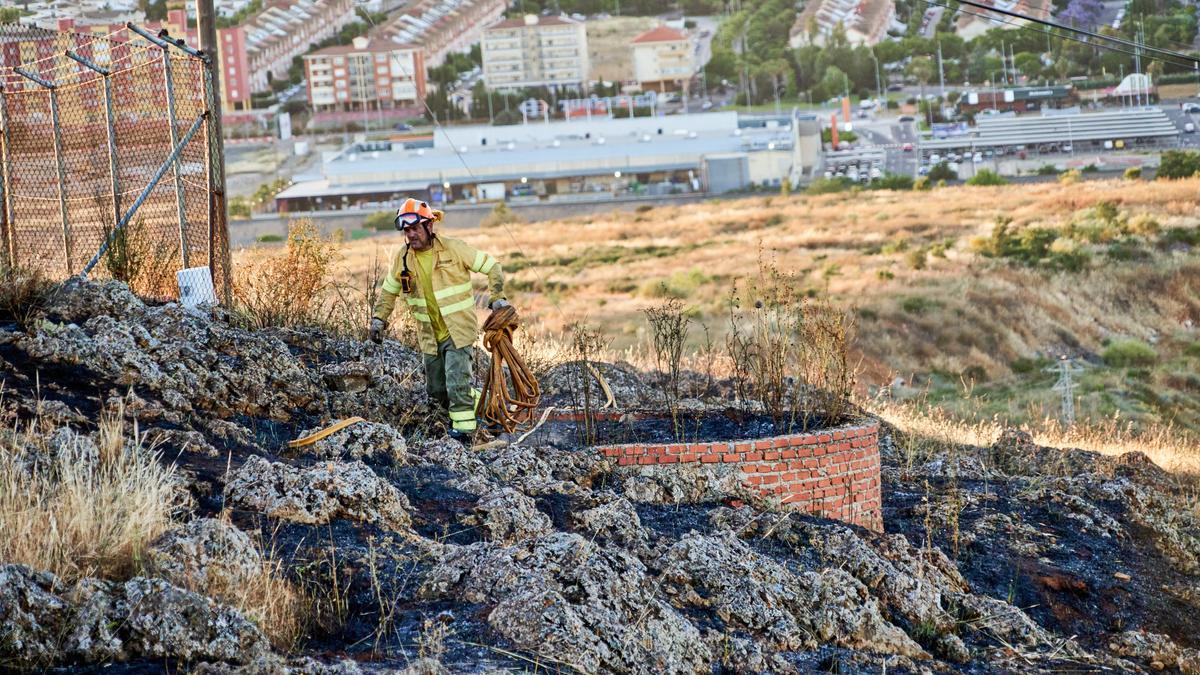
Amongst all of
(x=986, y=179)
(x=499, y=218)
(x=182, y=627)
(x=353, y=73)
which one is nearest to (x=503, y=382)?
(x=182, y=627)

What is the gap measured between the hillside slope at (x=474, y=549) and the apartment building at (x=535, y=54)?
124 meters

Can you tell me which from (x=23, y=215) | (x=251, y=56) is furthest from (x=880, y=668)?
(x=251, y=56)

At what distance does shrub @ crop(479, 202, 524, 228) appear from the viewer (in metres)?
77.2

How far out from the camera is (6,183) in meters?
13.2

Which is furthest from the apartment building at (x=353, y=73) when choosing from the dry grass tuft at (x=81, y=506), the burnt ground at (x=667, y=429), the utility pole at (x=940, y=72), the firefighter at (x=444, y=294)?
the dry grass tuft at (x=81, y=506)

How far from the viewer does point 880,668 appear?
6.88m

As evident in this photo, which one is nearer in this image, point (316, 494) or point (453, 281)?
point (316, 494)

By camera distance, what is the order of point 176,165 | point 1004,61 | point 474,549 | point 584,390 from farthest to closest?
point 1004,61 < point 176,165 < point 584,390 < point 474,549

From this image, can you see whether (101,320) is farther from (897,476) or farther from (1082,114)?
(1082,114)

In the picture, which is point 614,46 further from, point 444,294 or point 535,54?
point 444,294

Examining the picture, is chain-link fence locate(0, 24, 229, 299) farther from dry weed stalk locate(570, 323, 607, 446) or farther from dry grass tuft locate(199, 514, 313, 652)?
dry grass tuft locate(199, 514, 313, 652)

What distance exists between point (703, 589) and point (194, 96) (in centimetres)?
740

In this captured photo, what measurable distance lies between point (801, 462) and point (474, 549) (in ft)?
9.50

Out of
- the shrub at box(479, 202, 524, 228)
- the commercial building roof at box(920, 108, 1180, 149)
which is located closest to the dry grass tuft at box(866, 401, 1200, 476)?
the shrub at box(479, 202, 524, 228)
